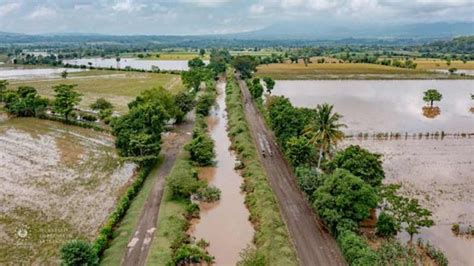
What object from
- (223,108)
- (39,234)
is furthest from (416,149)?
(39,234)

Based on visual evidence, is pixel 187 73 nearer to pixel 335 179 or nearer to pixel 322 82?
pixel 322 82

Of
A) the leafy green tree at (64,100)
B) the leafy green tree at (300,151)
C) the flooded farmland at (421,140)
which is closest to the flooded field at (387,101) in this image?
the flooded farmland at (421,140)

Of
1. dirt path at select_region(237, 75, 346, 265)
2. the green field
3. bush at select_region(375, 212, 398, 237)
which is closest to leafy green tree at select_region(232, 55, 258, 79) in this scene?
the green field

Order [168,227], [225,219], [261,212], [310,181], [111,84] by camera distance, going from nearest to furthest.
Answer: [168,227] → [261,212] → [225,219] → [310,181] → [111,84]

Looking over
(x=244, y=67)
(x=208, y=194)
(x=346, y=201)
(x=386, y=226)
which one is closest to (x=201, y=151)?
(x=208, y=194)

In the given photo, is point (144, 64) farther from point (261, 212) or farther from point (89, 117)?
point (261, 212)

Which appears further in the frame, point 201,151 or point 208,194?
point 201,151

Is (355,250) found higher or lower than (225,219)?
higher
